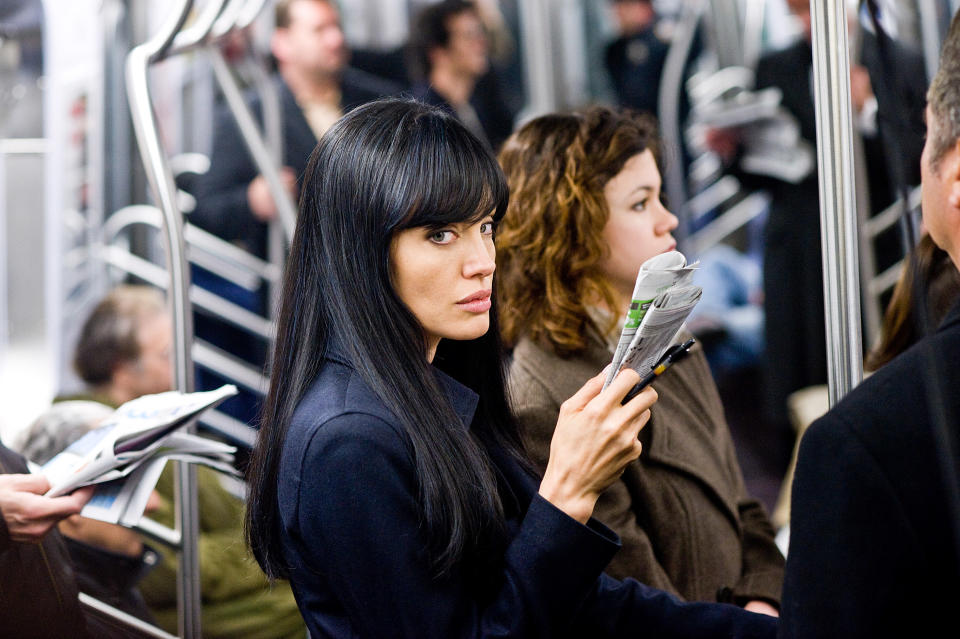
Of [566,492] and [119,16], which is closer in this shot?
[566,492]

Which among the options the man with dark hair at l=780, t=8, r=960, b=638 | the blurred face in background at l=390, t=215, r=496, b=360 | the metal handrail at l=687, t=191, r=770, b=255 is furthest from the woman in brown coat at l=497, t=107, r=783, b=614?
the metal handrail at l=687, t=191, r=770, b=255

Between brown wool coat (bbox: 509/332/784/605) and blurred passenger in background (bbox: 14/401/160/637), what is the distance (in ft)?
2.41

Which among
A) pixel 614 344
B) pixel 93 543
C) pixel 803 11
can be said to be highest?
pixel 803 11

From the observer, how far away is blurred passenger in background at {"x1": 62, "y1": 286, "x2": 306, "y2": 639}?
2.07m

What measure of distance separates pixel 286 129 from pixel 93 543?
1.91 meters

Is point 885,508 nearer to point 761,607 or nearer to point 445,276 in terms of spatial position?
point 445,276

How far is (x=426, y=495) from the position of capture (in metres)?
1.14

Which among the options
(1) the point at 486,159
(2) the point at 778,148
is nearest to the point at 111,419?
(1) the point at 486,159

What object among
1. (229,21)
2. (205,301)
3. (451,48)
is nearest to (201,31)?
(229,21)

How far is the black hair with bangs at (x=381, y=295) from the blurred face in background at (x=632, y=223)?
0.49 meters

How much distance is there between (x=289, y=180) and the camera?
3.36 meters

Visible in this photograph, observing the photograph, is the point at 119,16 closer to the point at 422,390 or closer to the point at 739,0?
the point at 739,0

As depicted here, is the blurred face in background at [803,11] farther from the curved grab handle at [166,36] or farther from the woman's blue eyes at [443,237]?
the woman's blue eyes at [443,237]

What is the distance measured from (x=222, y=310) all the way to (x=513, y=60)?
2.22 m
